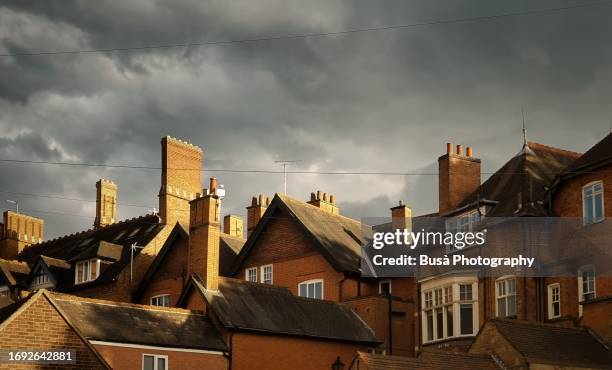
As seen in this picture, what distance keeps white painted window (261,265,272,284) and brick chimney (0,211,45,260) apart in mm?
24716

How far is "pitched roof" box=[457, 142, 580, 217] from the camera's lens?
42062 mm

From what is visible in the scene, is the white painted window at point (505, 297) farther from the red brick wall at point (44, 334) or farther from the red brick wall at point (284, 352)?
the red brick wall at point (44, 334)

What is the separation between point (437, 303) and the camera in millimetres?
43875

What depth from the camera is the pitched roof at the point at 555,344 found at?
34.1 m

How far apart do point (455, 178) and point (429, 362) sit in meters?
14.4

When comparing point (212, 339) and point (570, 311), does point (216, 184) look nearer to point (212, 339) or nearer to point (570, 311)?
point (212, 339)

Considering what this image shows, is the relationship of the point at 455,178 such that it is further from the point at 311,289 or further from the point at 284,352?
the point at 284,352

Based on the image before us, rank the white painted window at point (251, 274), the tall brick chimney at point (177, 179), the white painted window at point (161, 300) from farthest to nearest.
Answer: the tall brick chimney at point (177, 179)
the white painted window at point (161, 300)
the white painted window at point (251, 274)

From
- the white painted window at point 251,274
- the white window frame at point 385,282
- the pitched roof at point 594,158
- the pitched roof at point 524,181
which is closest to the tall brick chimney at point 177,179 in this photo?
the white painted window at point 251,274

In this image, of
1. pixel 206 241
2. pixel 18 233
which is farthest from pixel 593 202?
pixel 18 233

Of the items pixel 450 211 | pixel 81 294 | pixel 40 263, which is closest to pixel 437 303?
pixel 450 211

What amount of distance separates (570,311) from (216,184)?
637 inches

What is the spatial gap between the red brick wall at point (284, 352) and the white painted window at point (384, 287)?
5.34 metres

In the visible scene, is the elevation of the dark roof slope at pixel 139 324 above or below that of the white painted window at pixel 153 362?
above
